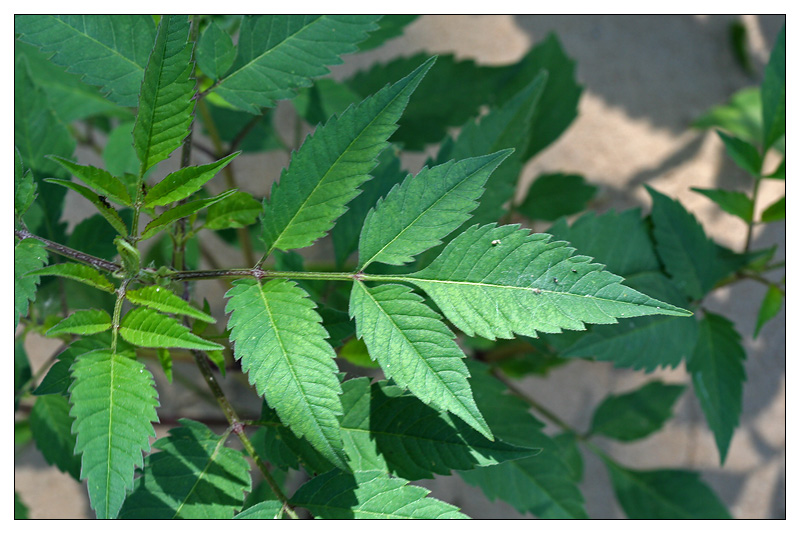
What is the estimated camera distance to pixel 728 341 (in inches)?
45.4

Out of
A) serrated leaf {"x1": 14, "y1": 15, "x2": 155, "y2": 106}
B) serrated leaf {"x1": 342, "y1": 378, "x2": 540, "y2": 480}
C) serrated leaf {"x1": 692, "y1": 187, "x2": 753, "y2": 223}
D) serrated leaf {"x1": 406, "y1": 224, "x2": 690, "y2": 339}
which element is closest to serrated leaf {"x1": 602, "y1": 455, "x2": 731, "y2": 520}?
serrated leaf {"x1": 692, "y1": 187, "x2": 753, "y2": 223}

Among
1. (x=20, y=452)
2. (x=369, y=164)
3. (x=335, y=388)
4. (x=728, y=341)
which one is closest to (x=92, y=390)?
(x=335, y=388)

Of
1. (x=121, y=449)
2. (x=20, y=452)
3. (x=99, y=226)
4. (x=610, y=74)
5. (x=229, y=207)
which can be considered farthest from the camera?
(x=610, y=74)

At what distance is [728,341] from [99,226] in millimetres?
1215

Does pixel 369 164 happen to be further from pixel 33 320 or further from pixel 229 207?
pixel 33 320

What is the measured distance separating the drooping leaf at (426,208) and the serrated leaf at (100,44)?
17.8 inches

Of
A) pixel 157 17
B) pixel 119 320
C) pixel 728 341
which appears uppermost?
pixel 157 17

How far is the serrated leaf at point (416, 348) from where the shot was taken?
68 cm

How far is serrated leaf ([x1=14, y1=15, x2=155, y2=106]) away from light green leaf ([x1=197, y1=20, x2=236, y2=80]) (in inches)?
3.5

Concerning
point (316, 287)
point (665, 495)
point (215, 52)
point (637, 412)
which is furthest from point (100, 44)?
point (665, 495)

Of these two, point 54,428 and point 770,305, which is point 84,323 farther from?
point 770,305

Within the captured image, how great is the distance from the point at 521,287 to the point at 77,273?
54cm

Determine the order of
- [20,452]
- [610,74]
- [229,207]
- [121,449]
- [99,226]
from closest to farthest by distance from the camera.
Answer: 1. [121,449]
2. [229,207]
3. [99,226]
4. [20,452]
5. [610,74]

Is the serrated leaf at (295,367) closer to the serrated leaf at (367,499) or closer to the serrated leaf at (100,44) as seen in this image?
the serrated leaf at (367,499)
